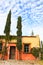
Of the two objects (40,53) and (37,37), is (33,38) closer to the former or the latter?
(37,37)

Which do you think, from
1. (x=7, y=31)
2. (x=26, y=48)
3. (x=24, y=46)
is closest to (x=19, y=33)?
(x=7, y=31)

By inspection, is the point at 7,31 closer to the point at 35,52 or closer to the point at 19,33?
the point at 19,33

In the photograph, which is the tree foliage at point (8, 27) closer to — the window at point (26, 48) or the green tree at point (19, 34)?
the green tree at point (19, 34)

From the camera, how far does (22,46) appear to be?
28375 millimetres

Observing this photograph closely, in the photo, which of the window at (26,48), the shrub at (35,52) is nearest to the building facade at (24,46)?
the window at (26,48)

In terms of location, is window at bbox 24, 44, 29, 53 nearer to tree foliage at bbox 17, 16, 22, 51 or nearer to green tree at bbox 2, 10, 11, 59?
tree foliage at bbox 17, 16, 22, 51

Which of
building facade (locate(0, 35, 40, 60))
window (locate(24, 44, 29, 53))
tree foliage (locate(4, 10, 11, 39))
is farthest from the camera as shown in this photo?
tree foliage (locate(4, 10, 11, 39))

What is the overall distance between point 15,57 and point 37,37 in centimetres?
489

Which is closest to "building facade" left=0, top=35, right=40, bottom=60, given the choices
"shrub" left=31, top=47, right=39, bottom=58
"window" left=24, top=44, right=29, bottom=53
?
"window" left=24, top=44, right=29, bottom=53

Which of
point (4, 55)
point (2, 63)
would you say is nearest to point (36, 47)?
point (4, 55)

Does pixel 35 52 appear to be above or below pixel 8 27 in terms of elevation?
below

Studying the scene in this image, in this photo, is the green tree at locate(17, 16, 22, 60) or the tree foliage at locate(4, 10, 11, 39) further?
the tree foliage at locate(4, 10, 11, 39)

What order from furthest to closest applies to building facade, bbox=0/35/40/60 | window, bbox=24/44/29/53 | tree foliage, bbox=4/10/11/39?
tree foliage, bbox=4/10/11/39, window, bbox=24/44/29/53, building facade, bbox=0/35/40/60

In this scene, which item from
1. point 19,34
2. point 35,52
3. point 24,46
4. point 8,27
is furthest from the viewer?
point 8,27
